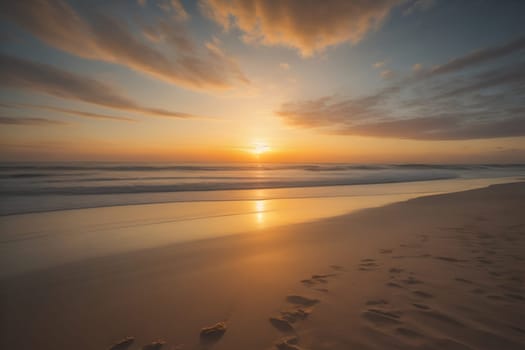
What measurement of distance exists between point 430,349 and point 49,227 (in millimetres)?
8212

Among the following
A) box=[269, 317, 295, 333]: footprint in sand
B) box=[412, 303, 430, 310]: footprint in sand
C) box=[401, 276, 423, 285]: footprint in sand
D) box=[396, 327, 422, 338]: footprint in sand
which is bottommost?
box=[269, 317, 295, 333]: footprint in sand

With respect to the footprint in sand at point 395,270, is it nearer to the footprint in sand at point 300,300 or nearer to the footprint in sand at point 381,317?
the footprint in sand at point 381,317

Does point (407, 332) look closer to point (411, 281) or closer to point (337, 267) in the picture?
point (411, 281)

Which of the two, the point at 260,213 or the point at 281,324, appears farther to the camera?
the point at 260,213

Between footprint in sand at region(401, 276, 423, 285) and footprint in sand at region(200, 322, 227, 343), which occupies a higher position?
footprint in sand at region(401, 276, 423, 285)

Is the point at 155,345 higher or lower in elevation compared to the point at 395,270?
lower

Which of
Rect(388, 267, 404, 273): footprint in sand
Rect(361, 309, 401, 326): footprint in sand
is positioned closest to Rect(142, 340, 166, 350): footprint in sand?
Rect(361, 309, 401, 326): footprint in sand

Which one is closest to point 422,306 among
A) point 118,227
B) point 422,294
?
point 422,294

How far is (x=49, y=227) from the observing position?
20.5 feet

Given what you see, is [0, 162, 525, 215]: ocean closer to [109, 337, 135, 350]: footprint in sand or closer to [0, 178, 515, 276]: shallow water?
[0, 178, 515, 276]: shallow water

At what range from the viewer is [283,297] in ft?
9.49

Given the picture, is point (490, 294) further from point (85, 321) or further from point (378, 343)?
point (85, 321)

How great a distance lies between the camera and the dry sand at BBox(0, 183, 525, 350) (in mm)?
2215

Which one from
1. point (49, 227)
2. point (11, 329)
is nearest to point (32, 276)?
point (11, 329)
